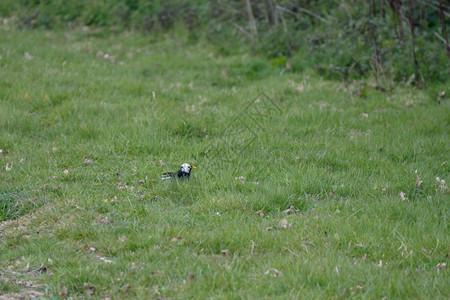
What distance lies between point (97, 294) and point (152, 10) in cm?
1336

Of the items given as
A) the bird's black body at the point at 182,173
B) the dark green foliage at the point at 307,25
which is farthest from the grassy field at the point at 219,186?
the dark green foliage at the point at 307,25

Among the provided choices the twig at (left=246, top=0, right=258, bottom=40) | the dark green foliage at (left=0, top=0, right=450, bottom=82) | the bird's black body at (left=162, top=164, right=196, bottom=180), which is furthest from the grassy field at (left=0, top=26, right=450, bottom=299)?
the twig at (left=246, top=0, right=258, bottom=40)

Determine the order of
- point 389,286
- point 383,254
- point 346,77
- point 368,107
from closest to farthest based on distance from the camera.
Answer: point 389,286
point 383,254
point 368,107
point 346,77

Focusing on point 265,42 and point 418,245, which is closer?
point 418,245

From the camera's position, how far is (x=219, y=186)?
651 centimetres

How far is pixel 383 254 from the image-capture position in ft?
16.3

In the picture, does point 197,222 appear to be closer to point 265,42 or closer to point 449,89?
point 449,89

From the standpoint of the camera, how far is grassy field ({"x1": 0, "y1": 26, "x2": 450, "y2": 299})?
4.66m

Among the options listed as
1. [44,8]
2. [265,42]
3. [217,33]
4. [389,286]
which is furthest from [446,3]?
[44,8]

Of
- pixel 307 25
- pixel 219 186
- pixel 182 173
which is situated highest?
pixel 182 173

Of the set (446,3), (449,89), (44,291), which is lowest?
(449,89)

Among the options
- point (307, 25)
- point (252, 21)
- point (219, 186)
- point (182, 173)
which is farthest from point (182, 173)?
point (307, 25)

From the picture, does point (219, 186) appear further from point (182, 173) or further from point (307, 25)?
point (307, 25)

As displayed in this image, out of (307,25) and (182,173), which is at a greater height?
(182,173)
